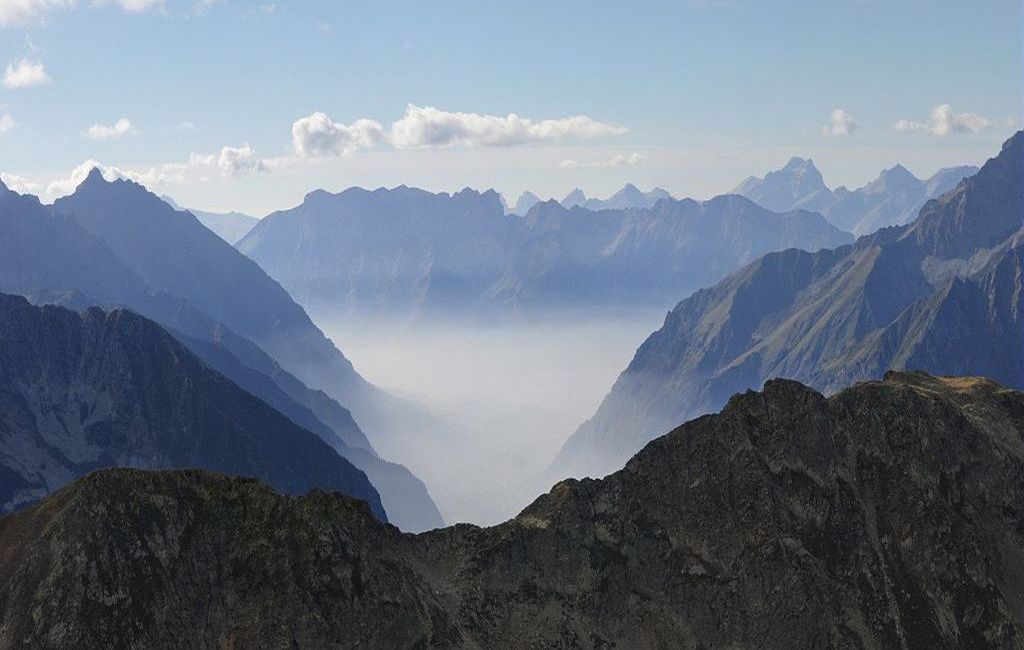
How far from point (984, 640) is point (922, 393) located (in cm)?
4353

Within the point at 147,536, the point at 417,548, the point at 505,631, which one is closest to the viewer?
the point at 147,536

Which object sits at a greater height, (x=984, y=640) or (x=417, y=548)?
(x=417, y=548)

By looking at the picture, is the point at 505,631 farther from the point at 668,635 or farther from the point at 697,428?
the point at 697,428

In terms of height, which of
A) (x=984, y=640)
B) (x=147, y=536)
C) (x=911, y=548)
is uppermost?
(x=147, y=536)

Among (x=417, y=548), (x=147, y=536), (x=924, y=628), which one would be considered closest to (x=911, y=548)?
(x=924, y=628)

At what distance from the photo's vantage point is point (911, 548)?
158750 mm

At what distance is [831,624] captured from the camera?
148 m

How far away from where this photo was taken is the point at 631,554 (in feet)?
504

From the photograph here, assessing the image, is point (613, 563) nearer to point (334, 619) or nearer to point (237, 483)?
point (334, 619)

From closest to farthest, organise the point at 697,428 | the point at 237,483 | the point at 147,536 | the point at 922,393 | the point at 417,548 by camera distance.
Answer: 1. the point at 147,536
2. the point at 237,483
3. the point at 417,548
4. the point at 697,428
5. the point at 922,393

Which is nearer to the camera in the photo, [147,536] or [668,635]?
[147,536]

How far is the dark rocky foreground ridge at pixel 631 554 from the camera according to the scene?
123 metres

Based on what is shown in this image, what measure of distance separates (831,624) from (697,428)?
120 ft

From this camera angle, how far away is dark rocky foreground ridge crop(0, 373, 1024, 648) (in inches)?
4833
